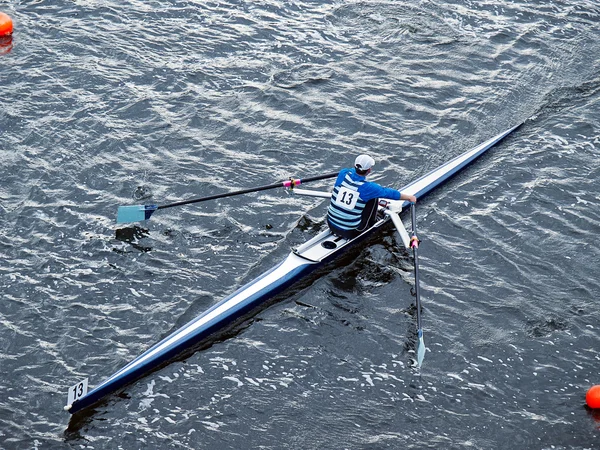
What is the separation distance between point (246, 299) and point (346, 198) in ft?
9.20

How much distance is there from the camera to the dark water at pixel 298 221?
12.4 m

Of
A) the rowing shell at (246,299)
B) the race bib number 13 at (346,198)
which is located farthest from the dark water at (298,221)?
the race bib number 13 at (346,198)

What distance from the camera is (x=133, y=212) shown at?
15430mm

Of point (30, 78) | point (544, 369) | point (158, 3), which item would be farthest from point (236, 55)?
point (544, 369)

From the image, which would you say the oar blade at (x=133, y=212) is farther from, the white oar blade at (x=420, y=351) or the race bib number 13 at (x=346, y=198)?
the white oar blade at (x=420, y=351)

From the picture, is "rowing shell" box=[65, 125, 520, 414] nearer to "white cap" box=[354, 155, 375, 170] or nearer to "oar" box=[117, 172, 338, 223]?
"white cap" box=[354, 155, 375, 170]

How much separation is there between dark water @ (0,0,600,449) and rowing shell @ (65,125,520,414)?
10.8 inches

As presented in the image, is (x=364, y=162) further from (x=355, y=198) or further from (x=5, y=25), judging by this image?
(x=5, y=25)

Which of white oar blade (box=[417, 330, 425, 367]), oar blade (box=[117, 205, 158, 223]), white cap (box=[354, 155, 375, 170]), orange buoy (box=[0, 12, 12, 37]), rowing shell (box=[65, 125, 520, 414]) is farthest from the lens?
orange buoy (box=[0, 12, 12, 37])

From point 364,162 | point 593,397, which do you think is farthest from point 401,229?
point 593,397

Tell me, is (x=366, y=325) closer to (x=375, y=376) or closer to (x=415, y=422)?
(x=375, y=376)

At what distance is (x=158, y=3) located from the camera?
901 inches

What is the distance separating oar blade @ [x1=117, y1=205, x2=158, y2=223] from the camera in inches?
604

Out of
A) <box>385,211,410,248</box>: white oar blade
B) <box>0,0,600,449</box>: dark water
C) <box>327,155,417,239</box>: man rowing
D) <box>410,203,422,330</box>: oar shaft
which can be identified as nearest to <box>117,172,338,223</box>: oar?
<box>0,0,600,449</box>: dark water
